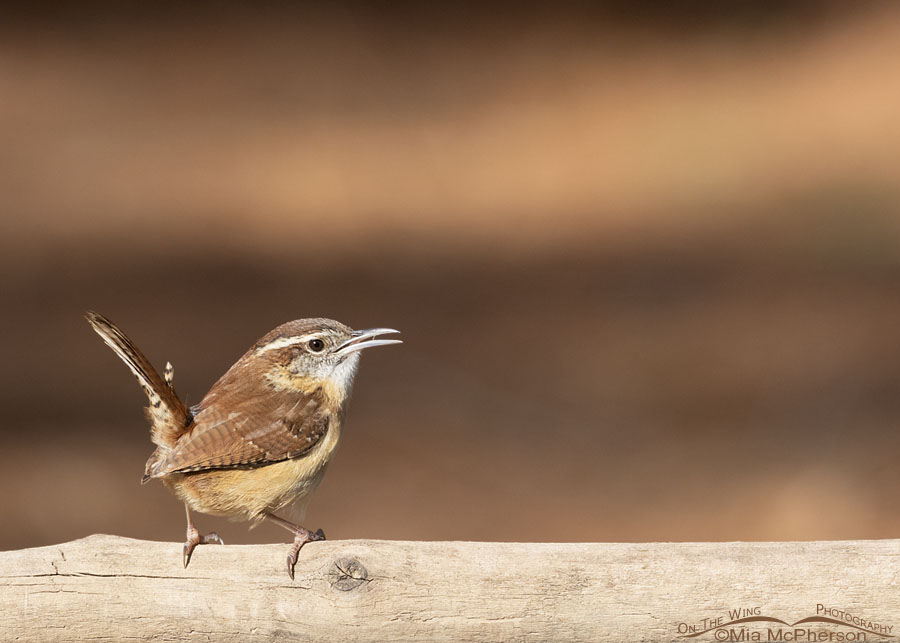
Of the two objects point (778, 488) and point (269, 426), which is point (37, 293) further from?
point (269, 426)

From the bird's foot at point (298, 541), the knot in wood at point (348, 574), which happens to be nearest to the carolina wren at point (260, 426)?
the bird's foot at point (298, 541)

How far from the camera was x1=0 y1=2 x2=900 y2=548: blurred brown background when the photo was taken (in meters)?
6.86

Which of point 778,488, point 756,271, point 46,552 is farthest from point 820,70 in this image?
point 46,552

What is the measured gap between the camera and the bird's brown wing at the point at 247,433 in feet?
8.99

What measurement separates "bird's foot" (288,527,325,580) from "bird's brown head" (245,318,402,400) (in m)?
0.40

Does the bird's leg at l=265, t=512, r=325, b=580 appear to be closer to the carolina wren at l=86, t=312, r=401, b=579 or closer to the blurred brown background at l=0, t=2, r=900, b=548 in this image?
the carolina wren at l=86, t=312, r=401, b=579

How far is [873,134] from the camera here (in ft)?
33.5

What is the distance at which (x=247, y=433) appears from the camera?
111 inches

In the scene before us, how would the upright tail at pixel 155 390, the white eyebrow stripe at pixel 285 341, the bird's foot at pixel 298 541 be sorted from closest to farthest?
the upright tail at pixel 155 390 → the bird's foot at pixel 298 541 → the white eyebrow stripe at pixel 285 341

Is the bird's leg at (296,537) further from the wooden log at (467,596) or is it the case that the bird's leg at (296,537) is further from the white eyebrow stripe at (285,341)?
the white eyebrow stripe at (285,341)

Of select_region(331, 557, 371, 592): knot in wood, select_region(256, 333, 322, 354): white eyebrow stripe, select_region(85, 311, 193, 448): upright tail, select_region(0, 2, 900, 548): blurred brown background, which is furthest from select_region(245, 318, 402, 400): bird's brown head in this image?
select_region(0, 2, 900, 548): blurred brown background

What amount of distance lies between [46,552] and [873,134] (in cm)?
924

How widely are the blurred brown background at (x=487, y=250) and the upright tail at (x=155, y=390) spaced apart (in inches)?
131

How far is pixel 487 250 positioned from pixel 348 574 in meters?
6.65
